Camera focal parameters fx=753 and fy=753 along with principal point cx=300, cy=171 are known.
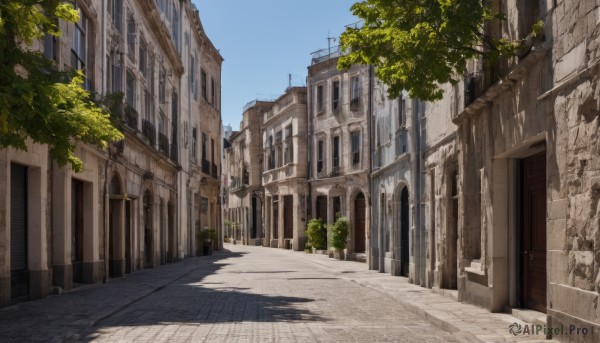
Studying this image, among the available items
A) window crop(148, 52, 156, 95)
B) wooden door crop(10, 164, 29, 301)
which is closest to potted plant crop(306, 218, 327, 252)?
window crop(148, 52, 156, 95)

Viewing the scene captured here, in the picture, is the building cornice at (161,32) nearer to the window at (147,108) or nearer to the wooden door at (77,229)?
the window at (147,108)

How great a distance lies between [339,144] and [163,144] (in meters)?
12.3

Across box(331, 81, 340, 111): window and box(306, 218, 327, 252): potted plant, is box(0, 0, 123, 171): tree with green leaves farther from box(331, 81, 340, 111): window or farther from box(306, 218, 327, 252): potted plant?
box(331, 81, 340, 111): window

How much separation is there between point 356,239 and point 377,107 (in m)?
12.2

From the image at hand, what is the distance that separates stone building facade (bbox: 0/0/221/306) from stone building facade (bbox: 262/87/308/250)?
363 inches

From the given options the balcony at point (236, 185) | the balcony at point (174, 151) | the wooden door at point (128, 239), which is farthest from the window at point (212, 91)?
the wooden door at point (128, 239)

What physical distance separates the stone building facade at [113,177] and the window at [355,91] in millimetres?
8935

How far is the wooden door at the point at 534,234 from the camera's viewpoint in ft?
36.6

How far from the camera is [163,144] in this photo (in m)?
32.4

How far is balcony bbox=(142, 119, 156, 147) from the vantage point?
2763 centimetres

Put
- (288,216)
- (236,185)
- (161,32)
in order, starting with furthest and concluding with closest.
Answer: (236,185) → (288,216) → (161,32)

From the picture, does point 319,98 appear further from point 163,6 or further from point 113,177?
point 113,177

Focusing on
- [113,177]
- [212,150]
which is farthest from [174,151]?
[212,150]

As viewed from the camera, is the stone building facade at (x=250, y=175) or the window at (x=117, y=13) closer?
the window at (x=117, y=13)
